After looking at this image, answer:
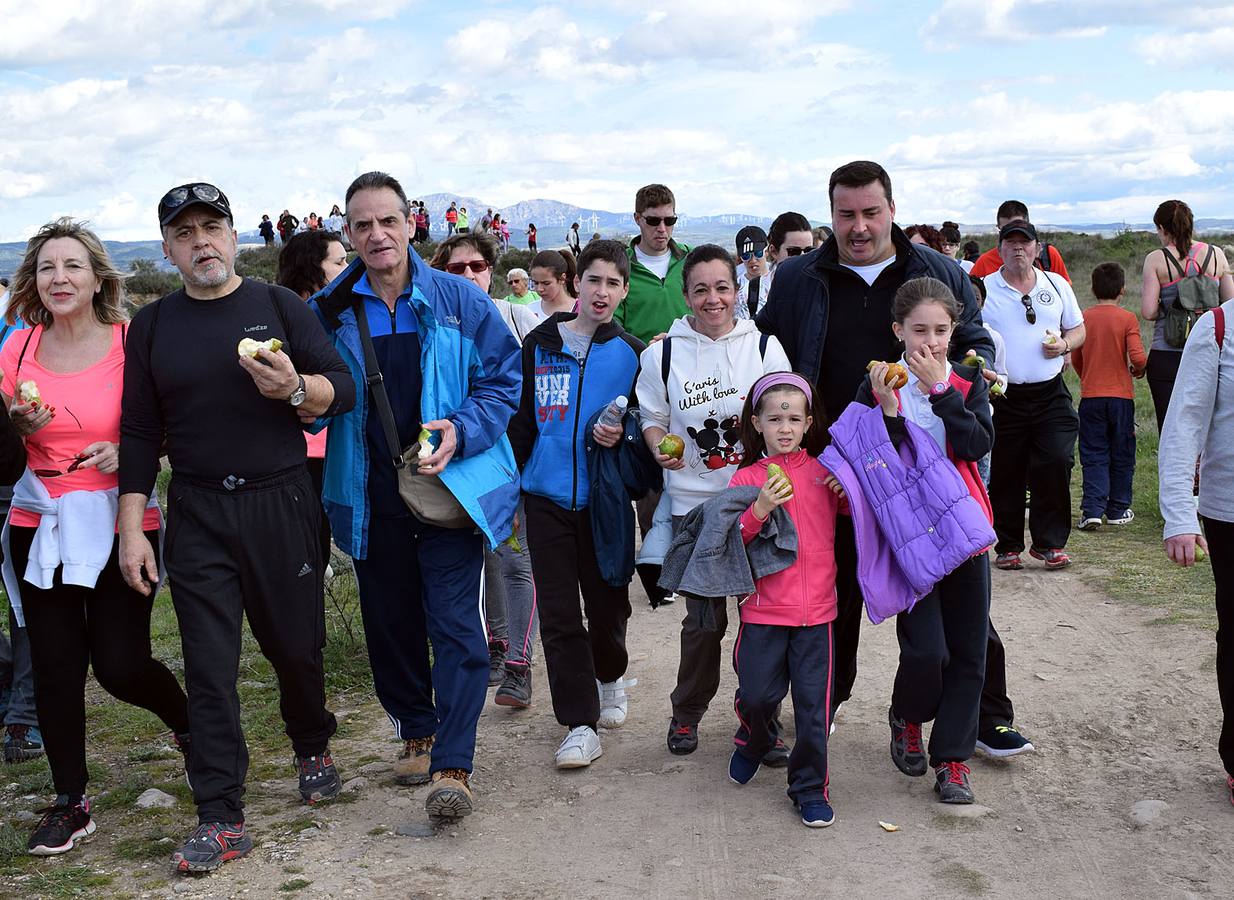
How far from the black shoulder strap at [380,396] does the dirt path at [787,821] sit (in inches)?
57.4

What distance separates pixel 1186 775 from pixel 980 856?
4.03 ft

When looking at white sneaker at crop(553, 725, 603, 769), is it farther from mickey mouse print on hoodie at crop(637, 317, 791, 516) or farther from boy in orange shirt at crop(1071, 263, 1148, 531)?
boy in orange shirt at crop(1071, 263, 1148, 531)

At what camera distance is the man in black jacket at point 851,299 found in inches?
198

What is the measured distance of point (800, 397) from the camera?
16.3 ft

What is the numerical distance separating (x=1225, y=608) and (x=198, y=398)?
4.00 meters

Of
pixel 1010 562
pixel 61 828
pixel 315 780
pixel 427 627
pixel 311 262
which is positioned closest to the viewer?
pixel 61 828

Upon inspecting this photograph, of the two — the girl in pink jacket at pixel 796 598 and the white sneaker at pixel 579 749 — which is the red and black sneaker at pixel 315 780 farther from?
the girl in pink jacket at pixel 796 598

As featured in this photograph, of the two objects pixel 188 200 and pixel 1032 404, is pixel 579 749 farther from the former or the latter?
pixel 1032 404

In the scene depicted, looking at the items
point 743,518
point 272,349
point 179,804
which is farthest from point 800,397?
point 179,804

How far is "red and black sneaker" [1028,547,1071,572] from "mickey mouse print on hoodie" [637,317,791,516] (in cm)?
425

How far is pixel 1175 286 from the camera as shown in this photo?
9227mm

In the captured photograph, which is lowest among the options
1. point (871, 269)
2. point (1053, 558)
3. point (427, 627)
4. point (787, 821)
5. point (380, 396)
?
point (787, 821)

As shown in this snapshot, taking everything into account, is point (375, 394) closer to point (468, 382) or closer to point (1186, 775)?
point (468, 382)

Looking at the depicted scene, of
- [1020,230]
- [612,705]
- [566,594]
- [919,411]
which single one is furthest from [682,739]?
[1020,230]
